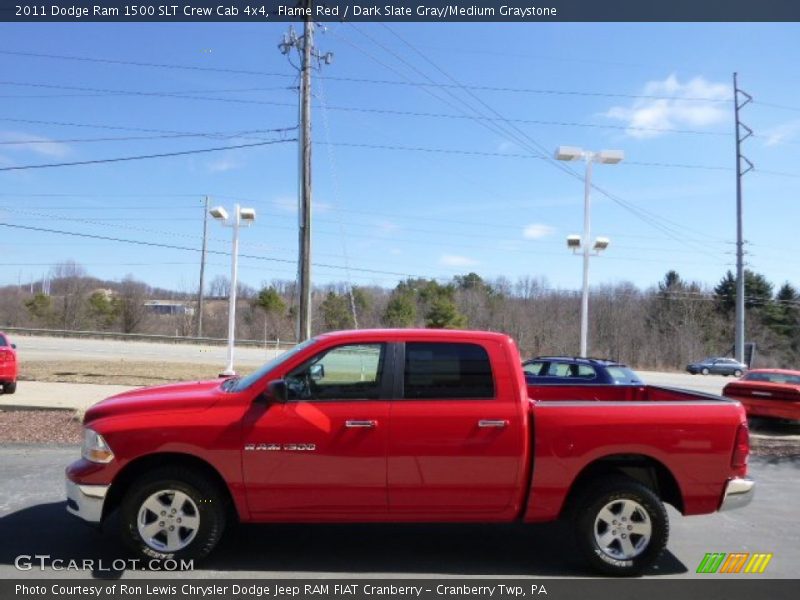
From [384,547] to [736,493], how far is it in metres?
2.74

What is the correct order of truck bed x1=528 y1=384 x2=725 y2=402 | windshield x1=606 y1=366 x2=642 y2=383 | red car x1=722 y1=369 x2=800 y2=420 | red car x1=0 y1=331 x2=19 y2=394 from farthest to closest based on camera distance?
red car x1=0 y1=331 x2=19 y2=394
windshield x1=606 y1=366 x2=642 y2=383
red car x1=722 y1=369 x2=800 y2=420
truck bed x1=528 y1=384 x2=725 y2=402

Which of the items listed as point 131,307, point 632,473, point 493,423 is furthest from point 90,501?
point 131,307

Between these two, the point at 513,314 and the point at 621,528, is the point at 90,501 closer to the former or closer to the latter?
the point at 621,528

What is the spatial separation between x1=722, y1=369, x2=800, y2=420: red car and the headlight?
41.1 feet

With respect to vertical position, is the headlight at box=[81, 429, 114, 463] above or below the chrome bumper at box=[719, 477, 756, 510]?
above

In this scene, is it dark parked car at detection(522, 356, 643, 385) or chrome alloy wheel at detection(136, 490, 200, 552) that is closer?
chrome alloy wheel at detection(136, 490, 200, 552)

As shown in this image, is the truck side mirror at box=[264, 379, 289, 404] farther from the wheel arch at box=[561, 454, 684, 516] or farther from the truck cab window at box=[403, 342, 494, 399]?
the wheel arch at box=[561, 454, 684, 516]

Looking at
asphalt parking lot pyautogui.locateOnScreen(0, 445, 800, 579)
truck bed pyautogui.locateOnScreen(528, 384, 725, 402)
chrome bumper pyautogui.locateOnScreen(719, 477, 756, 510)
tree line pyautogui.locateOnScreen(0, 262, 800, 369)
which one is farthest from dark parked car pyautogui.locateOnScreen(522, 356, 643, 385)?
tree line pyautogui.locateOnScreen(0, 262, 800, 369)

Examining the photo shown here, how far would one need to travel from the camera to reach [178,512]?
4.53 metres

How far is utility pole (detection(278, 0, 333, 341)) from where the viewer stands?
→ 59.6 feet

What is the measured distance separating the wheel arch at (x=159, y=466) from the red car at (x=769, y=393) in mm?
11880

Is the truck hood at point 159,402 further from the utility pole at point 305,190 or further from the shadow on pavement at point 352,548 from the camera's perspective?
the utility pole at point 305,190
